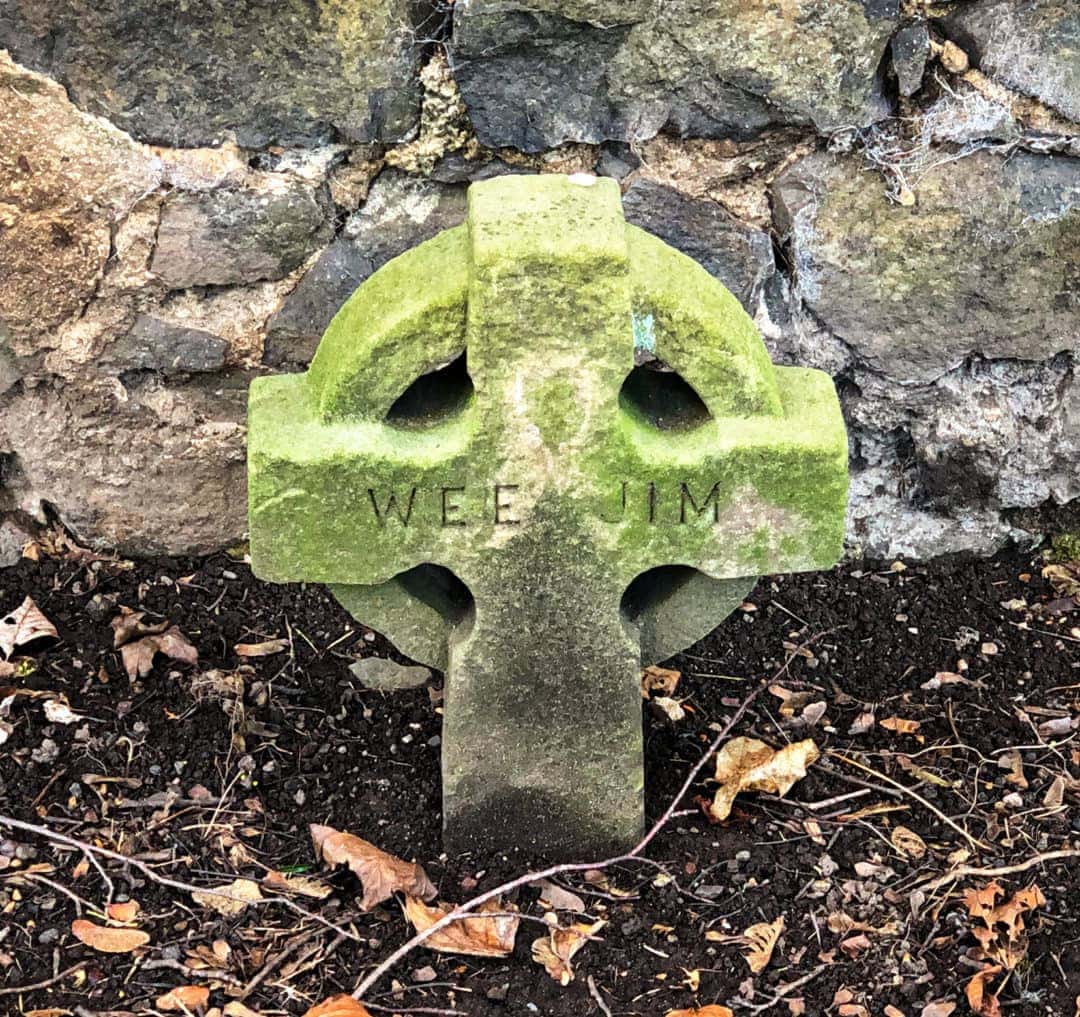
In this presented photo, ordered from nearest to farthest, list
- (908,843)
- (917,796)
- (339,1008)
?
(339,1008) < (908,843) < (917,796)

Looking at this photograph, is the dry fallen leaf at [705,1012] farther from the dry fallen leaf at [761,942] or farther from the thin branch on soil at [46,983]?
the thin branch on soil at [46,983]

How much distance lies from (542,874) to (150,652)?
1009 millimetres

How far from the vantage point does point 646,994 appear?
2.50m

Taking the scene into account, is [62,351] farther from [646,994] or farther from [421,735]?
[646,994]

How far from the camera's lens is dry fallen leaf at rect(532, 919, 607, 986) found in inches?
99.8

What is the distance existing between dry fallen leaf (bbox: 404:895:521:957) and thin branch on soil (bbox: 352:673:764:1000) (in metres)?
0.01

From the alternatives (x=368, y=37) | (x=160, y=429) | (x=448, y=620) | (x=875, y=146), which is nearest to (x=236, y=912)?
(x=448, y=620)

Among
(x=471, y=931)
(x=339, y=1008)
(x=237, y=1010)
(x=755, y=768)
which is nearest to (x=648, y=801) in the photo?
(x=755, y=768)

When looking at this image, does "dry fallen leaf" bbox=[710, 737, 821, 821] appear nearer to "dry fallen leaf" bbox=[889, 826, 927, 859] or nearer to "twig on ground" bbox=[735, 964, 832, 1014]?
"dry fallen leaf" bbox=[889, 826, 927, 859]

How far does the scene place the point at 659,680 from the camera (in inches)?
126

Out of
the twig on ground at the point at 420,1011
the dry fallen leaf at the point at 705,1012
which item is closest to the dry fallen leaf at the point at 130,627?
the twig on ground at the point at 420,1011

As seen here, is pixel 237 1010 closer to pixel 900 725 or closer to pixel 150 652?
pixel 150 652

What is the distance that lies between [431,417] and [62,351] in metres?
1.12

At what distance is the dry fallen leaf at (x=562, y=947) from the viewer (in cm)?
254
